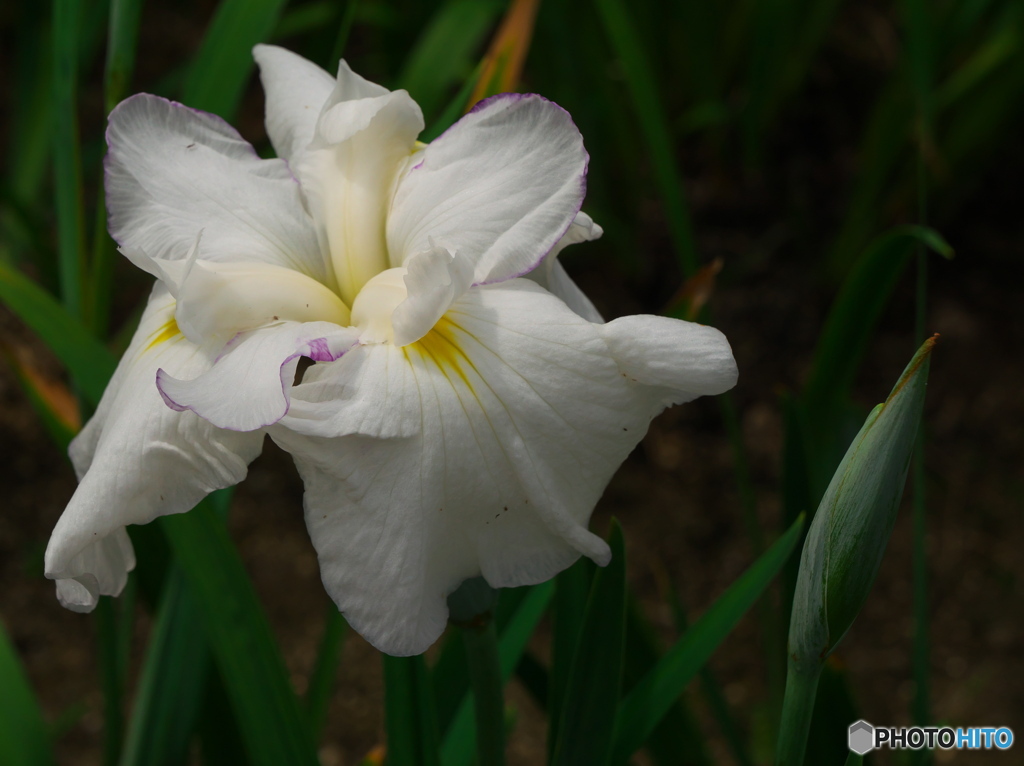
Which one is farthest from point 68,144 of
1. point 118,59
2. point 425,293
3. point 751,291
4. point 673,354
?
point 751,291

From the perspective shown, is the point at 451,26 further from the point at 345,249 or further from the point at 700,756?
the point at 700,756

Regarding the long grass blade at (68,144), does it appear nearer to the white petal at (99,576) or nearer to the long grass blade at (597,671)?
the white petal at (99,576)

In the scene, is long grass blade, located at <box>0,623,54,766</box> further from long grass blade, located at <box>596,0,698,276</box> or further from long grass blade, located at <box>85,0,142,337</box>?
long grass blade, located at <box>596,0,698,276</box>

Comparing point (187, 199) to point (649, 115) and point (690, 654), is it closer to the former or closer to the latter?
point (690, 654)

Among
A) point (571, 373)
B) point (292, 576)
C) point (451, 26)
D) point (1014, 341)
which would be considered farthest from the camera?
point (1014, 341)

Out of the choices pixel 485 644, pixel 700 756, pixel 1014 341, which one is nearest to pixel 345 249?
pixel 485 644

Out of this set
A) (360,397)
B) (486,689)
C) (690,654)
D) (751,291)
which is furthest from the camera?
(751,291)
